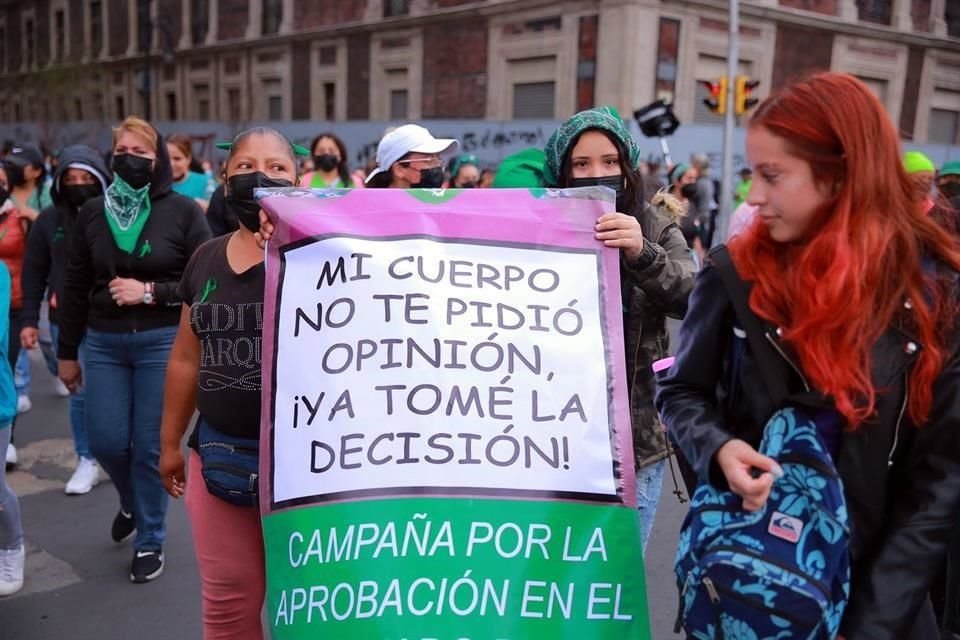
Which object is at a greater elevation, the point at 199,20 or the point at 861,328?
the point at 199,20

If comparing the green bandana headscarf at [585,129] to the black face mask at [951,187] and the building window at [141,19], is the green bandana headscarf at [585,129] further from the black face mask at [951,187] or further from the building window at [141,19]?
the building window at [141,19]

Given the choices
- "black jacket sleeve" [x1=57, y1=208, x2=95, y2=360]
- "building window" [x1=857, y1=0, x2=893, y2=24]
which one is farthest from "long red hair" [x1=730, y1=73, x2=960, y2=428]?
"building window" [x1=857, y1=0, x2=893, y2=24]

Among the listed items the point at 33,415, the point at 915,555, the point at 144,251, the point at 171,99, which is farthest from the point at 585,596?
the point at 171,99

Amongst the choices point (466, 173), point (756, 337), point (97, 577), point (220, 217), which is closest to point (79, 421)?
point (97, 577)

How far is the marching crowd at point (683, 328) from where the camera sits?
1.52 meters

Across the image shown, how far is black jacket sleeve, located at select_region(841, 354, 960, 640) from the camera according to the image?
61.4 inches

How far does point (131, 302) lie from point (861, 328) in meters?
2.88

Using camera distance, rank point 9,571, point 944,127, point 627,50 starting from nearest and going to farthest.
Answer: point 9,571
point 627,50
point 944,127

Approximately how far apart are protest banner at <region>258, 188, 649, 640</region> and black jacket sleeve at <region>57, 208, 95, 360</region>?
1.87 meters

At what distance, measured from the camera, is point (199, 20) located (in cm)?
3325

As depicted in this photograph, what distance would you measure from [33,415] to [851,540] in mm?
6066

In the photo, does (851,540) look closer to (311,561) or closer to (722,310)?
(722,310)

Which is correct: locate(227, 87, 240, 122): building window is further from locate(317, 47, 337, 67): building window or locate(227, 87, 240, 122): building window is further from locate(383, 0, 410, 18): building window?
locate(383, 0, 410, 18): building window

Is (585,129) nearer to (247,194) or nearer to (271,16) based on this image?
(247,194)
